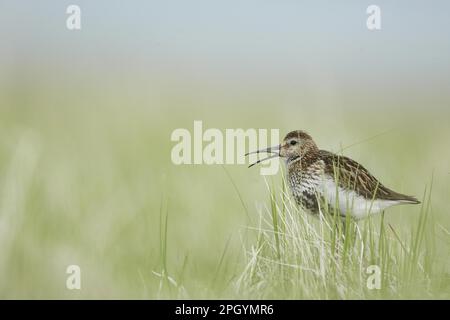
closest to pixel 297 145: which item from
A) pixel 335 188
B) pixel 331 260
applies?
pixel 335 188

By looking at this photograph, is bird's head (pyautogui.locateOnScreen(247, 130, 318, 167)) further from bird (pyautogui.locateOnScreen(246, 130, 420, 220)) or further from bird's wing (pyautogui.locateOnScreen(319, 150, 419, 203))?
bird's wing (pyautogui.locateOnScreen(319, 150, 419, 203))

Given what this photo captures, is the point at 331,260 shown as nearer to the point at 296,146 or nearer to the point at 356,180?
the point at 356,180

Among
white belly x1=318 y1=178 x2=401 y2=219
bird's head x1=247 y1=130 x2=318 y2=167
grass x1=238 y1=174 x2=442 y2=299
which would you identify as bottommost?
grass x1=238 y1=174 x2=442 y2=299

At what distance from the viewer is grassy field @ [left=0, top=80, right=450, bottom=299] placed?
6059 millimetres

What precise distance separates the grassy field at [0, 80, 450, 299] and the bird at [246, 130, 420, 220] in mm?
160

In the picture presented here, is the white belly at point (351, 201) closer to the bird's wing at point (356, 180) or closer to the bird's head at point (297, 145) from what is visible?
the bird's wing at point (356, 180)

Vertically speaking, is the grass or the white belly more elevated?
the white belly

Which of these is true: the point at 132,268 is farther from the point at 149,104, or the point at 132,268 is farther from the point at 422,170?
the point at 149,104

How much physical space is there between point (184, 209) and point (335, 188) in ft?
10.5

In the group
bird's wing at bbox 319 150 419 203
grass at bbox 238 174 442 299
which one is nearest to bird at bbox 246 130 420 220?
bird's wing at bbox 319 150 419 203

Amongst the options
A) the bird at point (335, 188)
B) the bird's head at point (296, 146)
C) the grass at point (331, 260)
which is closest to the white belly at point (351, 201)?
the bird at point (335, 188)

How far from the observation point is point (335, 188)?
22.0 ft
